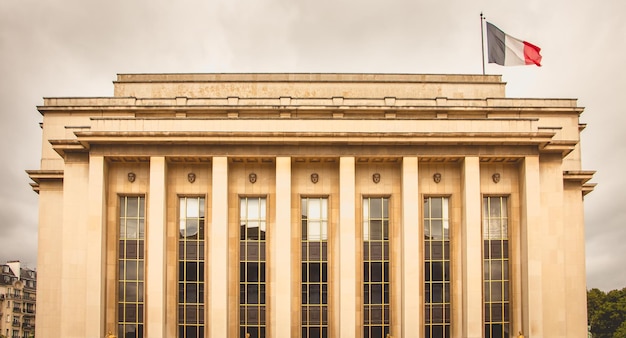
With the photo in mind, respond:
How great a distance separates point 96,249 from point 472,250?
22.4 m

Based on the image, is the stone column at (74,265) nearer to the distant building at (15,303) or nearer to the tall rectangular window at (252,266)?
the tall rectangular window at (252,266)

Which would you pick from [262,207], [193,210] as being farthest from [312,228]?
[193,210]

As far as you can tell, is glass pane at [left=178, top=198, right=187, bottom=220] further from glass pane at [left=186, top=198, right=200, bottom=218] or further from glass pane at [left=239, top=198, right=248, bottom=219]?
glass pane at [left=239, top=198, right=248, bottom=219]

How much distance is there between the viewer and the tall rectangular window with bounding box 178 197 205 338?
3381cm

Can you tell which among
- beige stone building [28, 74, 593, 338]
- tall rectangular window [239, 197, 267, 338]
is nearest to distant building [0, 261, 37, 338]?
beige stone building [28, 74, 593, 338]

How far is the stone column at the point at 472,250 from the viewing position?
108 ft

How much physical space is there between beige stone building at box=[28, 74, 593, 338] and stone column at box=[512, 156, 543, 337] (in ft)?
0.28

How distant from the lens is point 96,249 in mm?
33094

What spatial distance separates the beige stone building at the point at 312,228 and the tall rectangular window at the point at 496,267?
86 millimetres

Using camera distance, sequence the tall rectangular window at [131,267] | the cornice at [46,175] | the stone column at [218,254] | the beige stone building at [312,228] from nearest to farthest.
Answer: the stone column at [218,254]
the beige stone building at [312,228]
the tall rectangular window at [131,267]
the cornice at [46,175]

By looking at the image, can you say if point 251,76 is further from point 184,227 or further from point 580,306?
point 580,306

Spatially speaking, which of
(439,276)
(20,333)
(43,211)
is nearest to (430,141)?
(439,276)

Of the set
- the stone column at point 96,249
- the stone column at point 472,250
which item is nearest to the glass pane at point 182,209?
the stone column at point 96,249

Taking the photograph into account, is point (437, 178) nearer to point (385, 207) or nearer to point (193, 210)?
point (385, 207)
